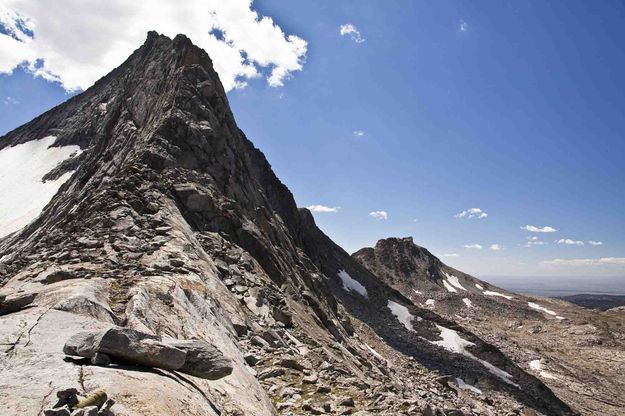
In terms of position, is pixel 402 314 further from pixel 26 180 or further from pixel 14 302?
pixel 26 180

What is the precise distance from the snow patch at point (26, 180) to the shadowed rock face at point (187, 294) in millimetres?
16069

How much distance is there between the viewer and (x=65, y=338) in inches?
384

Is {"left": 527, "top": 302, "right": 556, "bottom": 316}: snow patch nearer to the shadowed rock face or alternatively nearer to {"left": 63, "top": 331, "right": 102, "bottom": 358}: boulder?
the shadowed rock face

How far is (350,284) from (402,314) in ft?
40.1

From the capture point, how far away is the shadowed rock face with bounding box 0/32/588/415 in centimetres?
914

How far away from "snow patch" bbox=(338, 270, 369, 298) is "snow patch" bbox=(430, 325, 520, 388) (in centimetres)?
1670

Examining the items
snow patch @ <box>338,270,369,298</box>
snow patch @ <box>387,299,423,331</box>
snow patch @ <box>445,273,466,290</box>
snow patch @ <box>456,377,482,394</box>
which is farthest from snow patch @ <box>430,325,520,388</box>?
snow patch @ <box>445,273,466,290</box>

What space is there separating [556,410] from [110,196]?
56.4m

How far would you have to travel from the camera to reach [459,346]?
65.2 m

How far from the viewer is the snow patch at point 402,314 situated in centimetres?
7339

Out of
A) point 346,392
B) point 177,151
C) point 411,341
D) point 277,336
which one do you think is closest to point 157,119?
point 177,151

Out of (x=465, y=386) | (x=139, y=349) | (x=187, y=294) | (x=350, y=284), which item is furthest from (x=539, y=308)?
(x=139, y=349)

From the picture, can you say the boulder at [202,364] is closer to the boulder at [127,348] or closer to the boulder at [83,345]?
the boulder at [127,348]

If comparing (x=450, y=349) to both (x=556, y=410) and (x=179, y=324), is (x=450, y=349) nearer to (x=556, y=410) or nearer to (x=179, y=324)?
(x=556, y=410)
